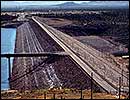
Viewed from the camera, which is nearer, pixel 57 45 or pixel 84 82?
pixel 84 82

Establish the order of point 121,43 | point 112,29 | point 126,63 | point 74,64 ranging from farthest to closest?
1. point 112,29
2. point 121,43
3. point 126,63
4. point 74,64

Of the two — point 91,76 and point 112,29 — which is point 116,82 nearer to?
point 91,76

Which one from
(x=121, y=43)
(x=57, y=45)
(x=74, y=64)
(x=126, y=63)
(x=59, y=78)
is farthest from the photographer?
(x=121, y=43)

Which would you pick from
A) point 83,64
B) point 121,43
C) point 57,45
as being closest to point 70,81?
point 83,64

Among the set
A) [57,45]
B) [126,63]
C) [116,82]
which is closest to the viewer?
[116,82]

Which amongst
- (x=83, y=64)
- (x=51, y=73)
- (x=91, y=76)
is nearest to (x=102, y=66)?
(x=83, y=64)

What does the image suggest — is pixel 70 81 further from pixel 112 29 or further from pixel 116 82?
pixel 112 29

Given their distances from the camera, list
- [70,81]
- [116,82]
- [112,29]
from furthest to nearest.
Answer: [112,29]
[70,81]
[116,82]

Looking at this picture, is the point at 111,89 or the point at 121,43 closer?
the point at 111,89
